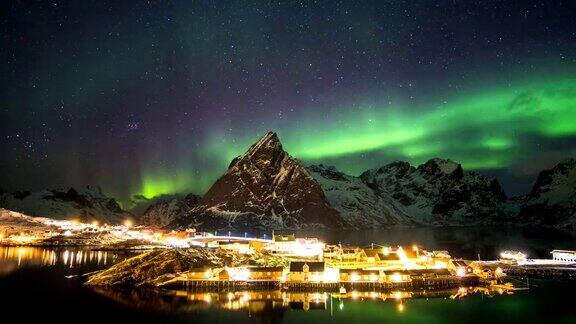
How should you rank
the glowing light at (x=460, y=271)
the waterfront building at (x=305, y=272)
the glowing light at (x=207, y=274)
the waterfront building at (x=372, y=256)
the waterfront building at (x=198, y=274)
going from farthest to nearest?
the waterfront building at (x=372, y=256) → the glowing light at (x=460, y=271) → the glowing light at (x=207, y=274) → the waterfront building at (x=198, y=274) → the waterfront building at (x=305, y=272)

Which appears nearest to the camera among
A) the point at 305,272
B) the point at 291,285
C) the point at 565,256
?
the point at 291,285

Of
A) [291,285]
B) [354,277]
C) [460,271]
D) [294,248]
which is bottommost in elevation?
[291,285]

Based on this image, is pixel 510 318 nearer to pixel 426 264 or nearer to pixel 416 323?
pixel 416 323

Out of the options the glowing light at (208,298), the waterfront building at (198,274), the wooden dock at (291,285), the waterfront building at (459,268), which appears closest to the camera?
the glowing light at (208,298)

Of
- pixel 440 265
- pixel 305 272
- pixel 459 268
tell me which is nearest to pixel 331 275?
pixel 305 272

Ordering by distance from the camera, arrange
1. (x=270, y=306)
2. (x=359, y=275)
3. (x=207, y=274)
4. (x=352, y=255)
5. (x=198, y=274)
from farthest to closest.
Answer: (x=352, y=255)
(x=207, y=274)
(x=359, y=275)
(x=198, y=274)
(x=270, y=306)

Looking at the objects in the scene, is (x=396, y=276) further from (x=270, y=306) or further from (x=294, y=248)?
(x=294, y=248)

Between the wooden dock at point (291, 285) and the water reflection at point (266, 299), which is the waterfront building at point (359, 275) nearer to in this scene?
the wooden dock at point (291, 285)

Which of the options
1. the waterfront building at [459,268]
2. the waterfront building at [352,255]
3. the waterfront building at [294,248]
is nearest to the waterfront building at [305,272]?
the waterfront building at [352,255]

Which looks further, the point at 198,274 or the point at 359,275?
the point at 359,275

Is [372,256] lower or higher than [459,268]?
higher
